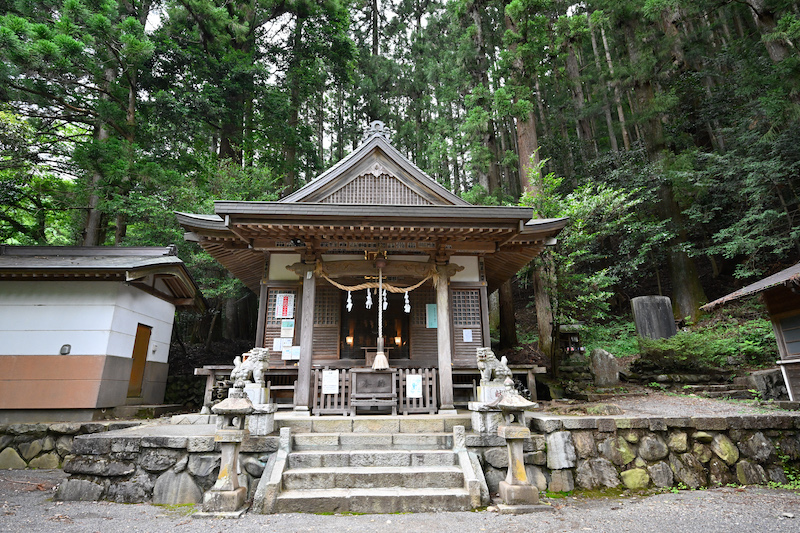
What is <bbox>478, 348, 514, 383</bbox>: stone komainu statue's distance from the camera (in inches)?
238

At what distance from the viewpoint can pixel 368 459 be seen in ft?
18.1

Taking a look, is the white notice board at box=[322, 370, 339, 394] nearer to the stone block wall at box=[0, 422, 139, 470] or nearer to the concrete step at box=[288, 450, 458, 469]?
the concrete step at box=[288, 450, 458, 469]

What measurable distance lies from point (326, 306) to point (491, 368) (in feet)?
15.1

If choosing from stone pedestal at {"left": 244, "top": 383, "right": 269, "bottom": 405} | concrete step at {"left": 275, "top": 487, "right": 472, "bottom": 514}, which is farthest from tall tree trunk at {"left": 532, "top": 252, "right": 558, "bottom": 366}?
stone pedestal at {"left": 244, "top": 383, "right": 269, "bottom": 405}

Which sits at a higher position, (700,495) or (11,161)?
(11,161)

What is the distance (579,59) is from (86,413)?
1202 inches

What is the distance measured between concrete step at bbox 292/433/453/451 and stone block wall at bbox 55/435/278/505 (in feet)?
1.78

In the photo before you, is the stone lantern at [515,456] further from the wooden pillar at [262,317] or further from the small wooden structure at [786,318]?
the wooden pillar at [262,317]

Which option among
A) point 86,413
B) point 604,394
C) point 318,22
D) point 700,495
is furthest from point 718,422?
point 318,22

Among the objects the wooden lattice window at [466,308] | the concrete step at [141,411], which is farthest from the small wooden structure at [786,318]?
the concrete step at [141,411]

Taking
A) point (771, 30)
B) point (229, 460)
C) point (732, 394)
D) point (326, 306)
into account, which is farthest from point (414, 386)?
point (771, 30)

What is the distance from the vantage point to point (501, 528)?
4.25m

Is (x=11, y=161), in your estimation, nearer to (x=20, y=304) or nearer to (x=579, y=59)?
(x=20, y=304)

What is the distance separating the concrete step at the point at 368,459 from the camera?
5.48m
